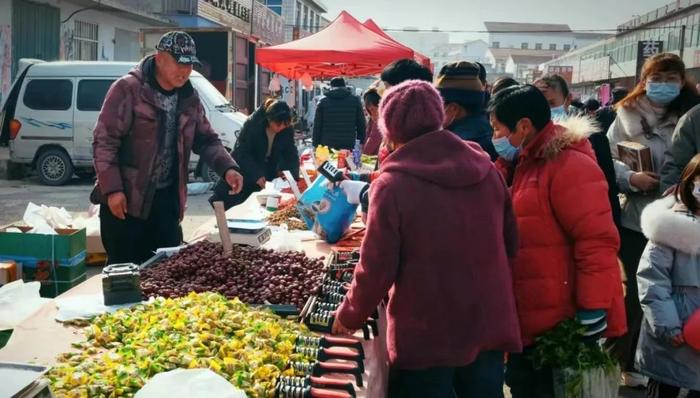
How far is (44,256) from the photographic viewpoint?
4.32 m

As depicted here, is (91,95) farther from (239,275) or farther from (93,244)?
(239,275)

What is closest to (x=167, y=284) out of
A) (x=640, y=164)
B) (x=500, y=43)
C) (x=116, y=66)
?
(x=640, y=164)

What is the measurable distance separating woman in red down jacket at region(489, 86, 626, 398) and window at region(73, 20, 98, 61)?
58.9 ft

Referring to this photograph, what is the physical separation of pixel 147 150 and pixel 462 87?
1.90m

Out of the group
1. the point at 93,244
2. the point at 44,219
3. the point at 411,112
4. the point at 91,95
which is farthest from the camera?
the point at 91,95

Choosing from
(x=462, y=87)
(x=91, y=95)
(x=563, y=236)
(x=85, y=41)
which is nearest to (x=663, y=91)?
(x=462, y=87)

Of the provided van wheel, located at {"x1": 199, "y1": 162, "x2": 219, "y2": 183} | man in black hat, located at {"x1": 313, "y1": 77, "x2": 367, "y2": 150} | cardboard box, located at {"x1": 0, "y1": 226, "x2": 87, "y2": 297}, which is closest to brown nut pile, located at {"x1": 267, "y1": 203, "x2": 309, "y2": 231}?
cardboard box, located at {"x1": 0, "y1": 226, "x2": 87, "y2": 297}

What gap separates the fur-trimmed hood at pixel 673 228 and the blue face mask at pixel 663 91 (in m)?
1.18

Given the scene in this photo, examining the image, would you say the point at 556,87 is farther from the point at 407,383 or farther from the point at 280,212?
the point at 407,383

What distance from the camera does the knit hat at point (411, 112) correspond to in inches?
91.4

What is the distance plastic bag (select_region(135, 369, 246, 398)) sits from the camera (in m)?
1.84

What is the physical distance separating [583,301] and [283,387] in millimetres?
1288

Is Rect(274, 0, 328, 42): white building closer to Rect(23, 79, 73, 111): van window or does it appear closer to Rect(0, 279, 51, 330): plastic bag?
Rect(23, 79, 73, 111): van window

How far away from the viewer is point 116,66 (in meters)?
12.2
